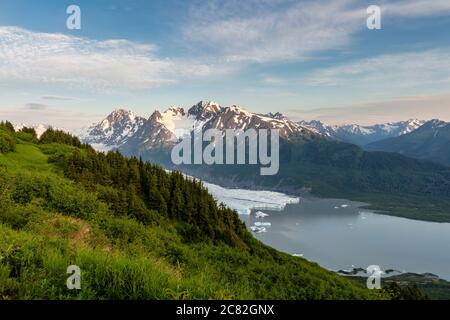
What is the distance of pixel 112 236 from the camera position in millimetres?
22078

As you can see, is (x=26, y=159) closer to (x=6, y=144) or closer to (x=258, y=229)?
(x=6, y=144)

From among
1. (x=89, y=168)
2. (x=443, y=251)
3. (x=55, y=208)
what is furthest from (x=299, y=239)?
(x=55, y=208)

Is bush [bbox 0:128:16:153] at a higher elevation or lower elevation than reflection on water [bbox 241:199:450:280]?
higher

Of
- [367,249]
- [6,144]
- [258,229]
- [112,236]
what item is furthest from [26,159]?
[258,229]

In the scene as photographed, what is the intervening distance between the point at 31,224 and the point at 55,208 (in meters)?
7.29

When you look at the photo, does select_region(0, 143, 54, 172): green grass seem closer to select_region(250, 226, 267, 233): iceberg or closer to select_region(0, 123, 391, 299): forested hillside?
select_region(0, 123, 391, 299): forested hillside

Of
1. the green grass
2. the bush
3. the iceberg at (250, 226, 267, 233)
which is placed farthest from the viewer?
the iceberg at (250, 226, 267, 233)

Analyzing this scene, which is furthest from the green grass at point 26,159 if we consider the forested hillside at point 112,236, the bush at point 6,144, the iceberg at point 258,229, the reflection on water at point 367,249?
the iceberg at point 258,229

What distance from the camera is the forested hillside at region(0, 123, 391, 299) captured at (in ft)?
27.2

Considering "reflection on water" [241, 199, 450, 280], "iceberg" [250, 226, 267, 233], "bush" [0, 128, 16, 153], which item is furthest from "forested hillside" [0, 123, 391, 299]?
"iceberg" [250, 226, 267, 233]

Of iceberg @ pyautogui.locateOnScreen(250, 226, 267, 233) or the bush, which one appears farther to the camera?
iceberg @ pyautogui.locateOnScreen(250, 226, 267, 233)

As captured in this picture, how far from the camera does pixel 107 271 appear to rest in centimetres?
847

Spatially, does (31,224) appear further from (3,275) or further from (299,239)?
(299,239)

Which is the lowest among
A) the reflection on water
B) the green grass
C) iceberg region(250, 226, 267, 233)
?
the reflection on water
